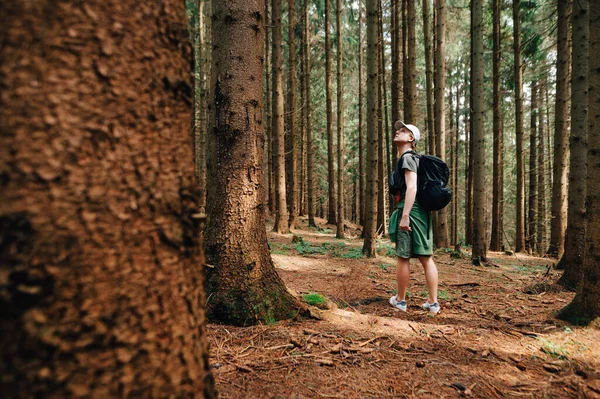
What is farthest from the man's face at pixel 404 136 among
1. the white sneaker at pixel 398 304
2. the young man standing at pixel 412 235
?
the white sneaker at pixel 398 304

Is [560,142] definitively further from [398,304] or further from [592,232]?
[398,304]

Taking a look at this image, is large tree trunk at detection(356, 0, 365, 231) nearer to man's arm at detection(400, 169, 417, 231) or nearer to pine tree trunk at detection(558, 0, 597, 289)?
pine tree trunk at detection(558, 0, 597, 289)

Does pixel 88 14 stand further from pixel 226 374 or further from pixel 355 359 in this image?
pixel 355 359

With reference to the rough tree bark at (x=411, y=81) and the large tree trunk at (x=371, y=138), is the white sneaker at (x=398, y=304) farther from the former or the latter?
the rough tree bark at (x=411, y=81)

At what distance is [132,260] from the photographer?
1010 mm

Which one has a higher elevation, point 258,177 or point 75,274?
point 258,177

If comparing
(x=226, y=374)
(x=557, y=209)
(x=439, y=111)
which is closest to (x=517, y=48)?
(x=439, y=111)

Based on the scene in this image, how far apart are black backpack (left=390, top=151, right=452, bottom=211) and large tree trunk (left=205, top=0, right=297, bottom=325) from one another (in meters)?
1.93

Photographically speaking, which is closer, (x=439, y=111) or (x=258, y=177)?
(x=258, y=177)

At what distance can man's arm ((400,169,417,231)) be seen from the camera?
3945mm

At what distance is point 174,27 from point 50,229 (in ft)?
2.47

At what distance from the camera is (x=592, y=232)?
3326mm

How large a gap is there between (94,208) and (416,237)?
362cm

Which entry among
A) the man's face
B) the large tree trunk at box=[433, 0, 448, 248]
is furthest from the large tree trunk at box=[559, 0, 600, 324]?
the large tree trunk at box=[433, 0, 448, 248]
